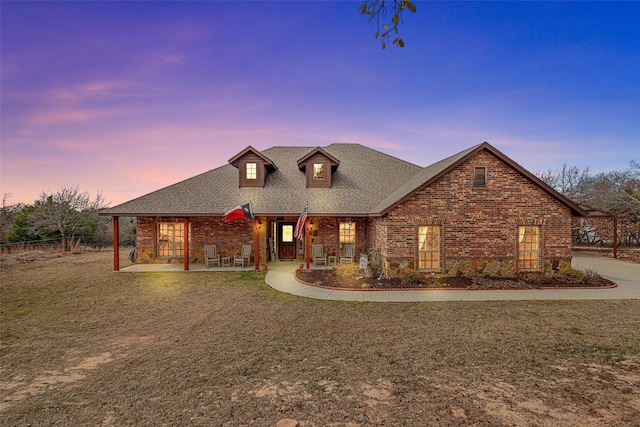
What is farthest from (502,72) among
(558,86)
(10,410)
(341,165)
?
(10,410)

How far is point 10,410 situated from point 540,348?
29.4ft

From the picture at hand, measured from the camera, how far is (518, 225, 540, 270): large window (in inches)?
474

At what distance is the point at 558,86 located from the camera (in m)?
21.0

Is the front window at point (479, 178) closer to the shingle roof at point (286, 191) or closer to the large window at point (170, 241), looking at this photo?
the shingle roof at point (286, 191)

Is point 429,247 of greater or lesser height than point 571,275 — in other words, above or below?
above

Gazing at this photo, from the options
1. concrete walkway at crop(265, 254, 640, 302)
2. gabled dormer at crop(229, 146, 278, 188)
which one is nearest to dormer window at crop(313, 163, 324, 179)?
gabled dormer at crop(229, 146, 278, 188)

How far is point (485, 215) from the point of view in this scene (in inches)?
471

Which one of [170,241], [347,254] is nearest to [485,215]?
[347,254]

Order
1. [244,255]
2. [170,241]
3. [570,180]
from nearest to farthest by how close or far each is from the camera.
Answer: [244,255], [170,241], [570,180]

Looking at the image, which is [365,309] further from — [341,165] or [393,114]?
[393,114]

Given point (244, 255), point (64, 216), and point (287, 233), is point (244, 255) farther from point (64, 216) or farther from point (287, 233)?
point (64, 216)

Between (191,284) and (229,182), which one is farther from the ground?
(229,182)

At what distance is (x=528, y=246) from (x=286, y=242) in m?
12.3

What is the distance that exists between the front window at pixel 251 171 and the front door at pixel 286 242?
133 inches
